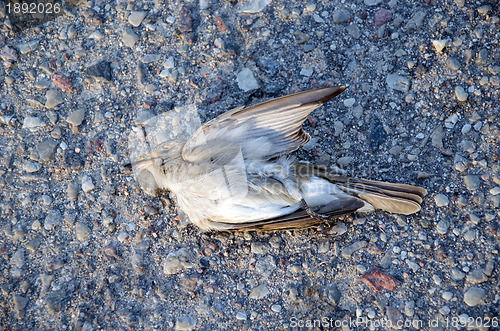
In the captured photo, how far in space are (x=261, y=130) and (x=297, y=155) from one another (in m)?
0.56

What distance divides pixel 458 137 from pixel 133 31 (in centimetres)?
311

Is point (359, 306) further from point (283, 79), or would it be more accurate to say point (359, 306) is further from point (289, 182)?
point (283, 79)

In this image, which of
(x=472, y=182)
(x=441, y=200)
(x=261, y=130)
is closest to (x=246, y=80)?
(x=261, y=130)

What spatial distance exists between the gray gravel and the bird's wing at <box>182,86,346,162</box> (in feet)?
1.43

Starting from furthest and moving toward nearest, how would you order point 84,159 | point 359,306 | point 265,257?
point 84,159, point 265,257, point 359,306

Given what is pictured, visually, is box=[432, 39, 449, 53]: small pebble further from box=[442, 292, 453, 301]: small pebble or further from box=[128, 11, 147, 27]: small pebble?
box=[128, 11, 147, 27]: small pebble

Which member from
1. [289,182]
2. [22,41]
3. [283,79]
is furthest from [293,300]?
[22,41]

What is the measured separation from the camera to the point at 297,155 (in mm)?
3367

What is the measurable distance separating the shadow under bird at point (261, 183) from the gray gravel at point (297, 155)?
0.23m

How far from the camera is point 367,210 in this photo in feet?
10.4

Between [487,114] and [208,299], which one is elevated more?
[487,114]

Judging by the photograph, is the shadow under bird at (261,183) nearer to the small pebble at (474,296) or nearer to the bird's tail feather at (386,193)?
the bird's tail feather at (386,193)

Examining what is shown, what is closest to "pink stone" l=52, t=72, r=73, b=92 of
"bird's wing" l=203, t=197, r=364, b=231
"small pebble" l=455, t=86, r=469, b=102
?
"bird's wing" l=203, t=197, r=364, b=231

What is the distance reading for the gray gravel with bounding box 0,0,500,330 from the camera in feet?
10.0
